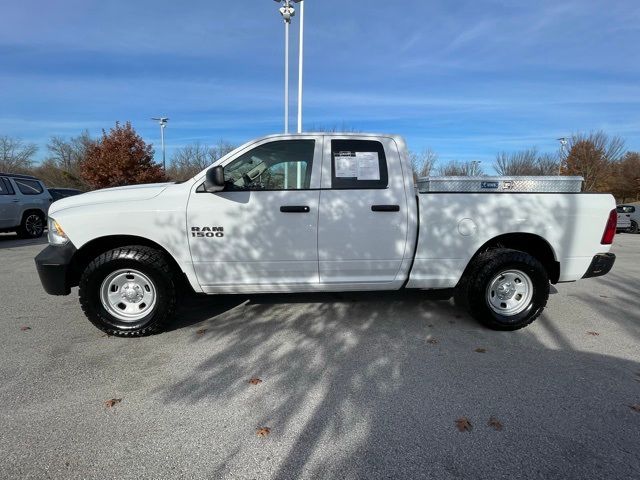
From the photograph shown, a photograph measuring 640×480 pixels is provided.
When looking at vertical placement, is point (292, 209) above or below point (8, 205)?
above

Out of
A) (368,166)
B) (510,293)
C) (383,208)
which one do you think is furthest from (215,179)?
(510,293)

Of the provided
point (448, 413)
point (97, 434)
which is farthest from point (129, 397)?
point (448, 413)

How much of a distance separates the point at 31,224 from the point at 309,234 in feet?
39.1

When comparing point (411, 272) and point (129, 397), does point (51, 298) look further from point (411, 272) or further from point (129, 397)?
point (411, 272)

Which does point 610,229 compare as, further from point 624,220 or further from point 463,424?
point 624,220

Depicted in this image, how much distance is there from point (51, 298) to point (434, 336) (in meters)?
5.05

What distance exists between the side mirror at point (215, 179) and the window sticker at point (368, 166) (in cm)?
138

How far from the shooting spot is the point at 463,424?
260 cm

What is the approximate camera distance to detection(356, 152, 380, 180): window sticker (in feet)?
13.3

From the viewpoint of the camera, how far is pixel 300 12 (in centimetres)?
1514

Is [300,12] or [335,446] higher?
[300,12]

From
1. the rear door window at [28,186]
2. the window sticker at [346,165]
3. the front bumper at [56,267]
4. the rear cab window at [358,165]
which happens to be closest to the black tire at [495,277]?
the rear cab window at [358,165]

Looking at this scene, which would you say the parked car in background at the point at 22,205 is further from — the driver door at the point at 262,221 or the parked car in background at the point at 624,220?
the parked car in background at the point at 624,220

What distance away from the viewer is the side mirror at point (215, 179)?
3652mm
